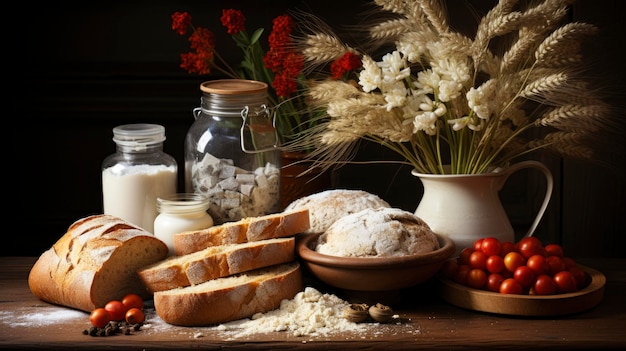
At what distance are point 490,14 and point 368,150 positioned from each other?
896 mm

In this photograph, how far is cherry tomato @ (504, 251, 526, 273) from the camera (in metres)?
1.97

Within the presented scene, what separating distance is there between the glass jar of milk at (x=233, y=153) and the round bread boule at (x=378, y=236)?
→ 277mm

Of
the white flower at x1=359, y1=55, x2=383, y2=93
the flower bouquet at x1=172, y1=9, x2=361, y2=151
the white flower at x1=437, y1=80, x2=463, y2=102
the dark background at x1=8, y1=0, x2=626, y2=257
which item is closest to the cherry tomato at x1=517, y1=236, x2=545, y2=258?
the white flower at x1=437, y1=80, x2=463, y2=102

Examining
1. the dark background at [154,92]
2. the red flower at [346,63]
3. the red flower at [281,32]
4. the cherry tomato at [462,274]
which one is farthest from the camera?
the dark background at [154,92]

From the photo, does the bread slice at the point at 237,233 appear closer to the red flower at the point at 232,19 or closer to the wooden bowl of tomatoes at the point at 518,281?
the wooden bowl of tomatoes at the point at 518,281

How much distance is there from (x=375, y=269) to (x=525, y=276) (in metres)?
0.33

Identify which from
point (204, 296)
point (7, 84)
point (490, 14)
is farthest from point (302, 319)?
point (7, 84)

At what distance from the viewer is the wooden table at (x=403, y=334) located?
1785 millimetres

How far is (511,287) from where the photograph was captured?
1927 mm

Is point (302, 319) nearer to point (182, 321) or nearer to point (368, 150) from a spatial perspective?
point (182, 321)

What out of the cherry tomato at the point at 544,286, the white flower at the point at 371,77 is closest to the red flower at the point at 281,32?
the white flower at the point at 371,77

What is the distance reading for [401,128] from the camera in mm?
2092

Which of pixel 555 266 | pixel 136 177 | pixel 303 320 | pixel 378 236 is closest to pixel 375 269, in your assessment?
pixel 378 236

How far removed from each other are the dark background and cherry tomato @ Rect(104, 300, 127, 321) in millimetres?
994
